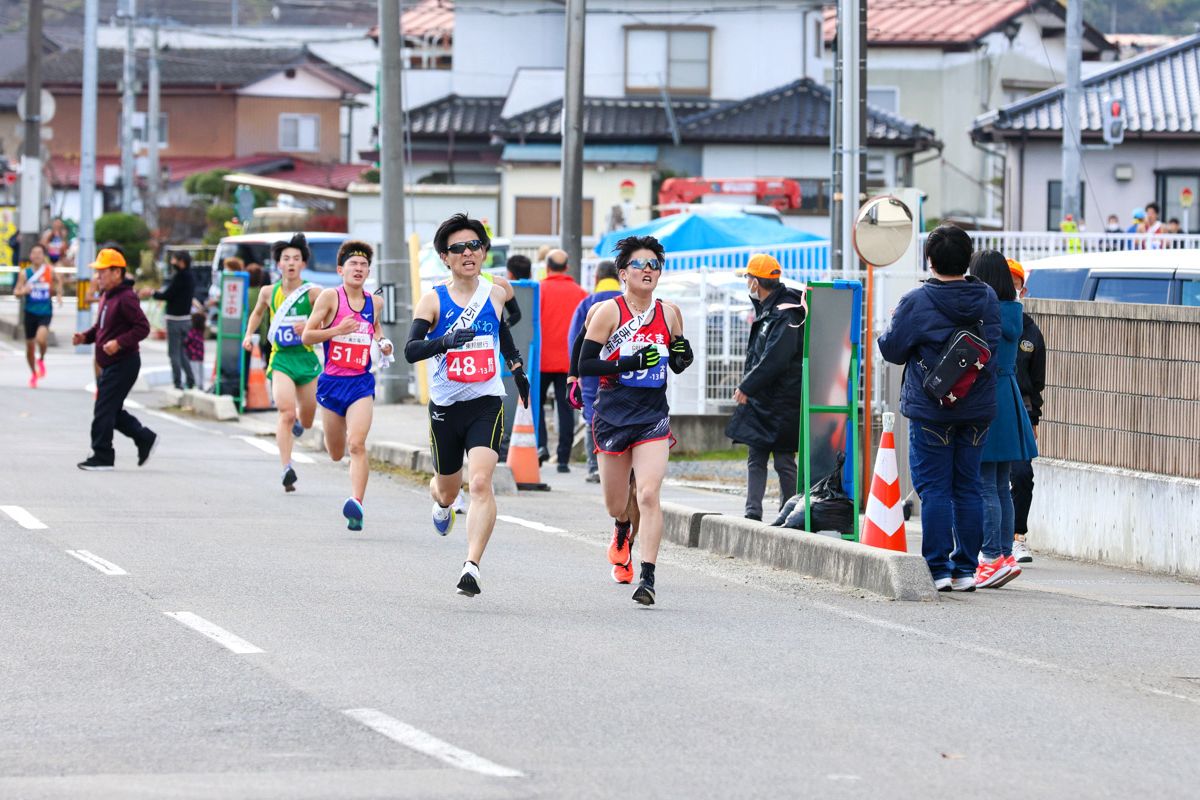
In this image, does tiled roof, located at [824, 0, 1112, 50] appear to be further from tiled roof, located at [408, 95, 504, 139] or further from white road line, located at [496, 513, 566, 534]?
white road line, located at [496, 513, 566, 534]

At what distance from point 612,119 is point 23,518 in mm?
35624

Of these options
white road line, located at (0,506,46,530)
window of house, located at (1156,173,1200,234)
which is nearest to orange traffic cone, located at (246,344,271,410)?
white road line, located at (0,506,46,530)

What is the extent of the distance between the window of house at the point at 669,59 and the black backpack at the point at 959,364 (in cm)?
3933

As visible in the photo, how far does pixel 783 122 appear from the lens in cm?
4625

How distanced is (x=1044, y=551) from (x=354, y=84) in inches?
2665

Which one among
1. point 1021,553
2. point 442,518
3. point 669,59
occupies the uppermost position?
point 669,59

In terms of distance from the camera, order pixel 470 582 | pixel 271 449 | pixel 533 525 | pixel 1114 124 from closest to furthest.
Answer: pixel 470 582 < pixel 533 525 < pixel 271 449 < pixel 1114 124

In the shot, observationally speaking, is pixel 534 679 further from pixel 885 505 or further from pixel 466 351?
pixel 885 505

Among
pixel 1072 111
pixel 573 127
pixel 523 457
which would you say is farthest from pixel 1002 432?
pixel 1072 111

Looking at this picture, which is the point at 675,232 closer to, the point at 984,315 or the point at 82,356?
the point at 82,356

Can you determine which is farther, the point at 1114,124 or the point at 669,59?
the point at 669,59

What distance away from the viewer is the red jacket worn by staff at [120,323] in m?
16.4

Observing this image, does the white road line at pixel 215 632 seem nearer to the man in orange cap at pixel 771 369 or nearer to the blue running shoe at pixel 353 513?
Result: the blue running shoe at pixel 353 513

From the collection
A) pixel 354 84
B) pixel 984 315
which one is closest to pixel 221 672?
pixel 984 315
